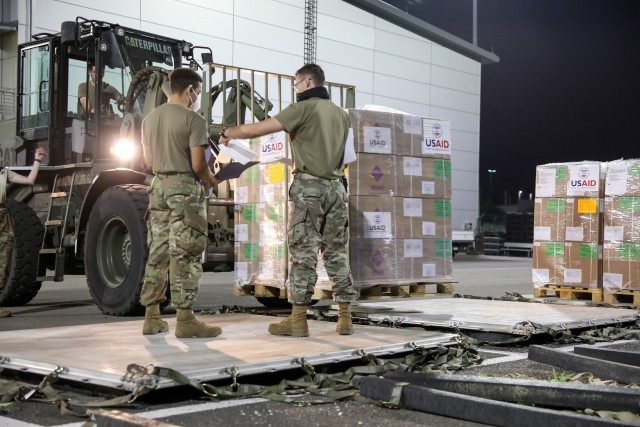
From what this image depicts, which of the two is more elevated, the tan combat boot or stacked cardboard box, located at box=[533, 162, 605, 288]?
stacked cardboard box, located at box=[533, 162, 605, 288]

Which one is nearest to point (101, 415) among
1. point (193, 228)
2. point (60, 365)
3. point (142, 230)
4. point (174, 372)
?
point (174, 372)

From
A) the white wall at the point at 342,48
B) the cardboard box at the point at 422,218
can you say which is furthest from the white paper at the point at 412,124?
the white wall at the point at 342,48

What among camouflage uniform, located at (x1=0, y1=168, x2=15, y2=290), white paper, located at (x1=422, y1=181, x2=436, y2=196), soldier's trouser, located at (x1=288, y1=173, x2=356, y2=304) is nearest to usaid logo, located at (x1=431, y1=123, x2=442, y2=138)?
white paper, located at (x1=422, y1=181, x2=436, y2=196)

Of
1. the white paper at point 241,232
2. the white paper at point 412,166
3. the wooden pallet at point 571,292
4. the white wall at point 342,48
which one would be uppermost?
the white wall at point 342,48

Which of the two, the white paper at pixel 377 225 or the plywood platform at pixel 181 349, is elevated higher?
the white paper at pixel 377 225

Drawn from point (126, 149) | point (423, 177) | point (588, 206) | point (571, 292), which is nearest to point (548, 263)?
point (571, 292)

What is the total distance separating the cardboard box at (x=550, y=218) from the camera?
1192 cm

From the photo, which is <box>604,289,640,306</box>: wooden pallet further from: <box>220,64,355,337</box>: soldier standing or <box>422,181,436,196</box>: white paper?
<box>220,64,355,337</box>: soldier standing

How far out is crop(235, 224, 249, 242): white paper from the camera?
9109 millimetres

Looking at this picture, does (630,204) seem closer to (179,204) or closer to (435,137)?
(435,137)

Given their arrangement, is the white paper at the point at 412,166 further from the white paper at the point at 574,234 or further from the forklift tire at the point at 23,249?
the forklift tire at the point at 23,249

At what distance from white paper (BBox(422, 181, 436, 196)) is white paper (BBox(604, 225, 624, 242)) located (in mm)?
3597

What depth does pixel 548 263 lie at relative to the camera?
12094 mm

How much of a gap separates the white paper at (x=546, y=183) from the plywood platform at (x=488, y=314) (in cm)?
276
